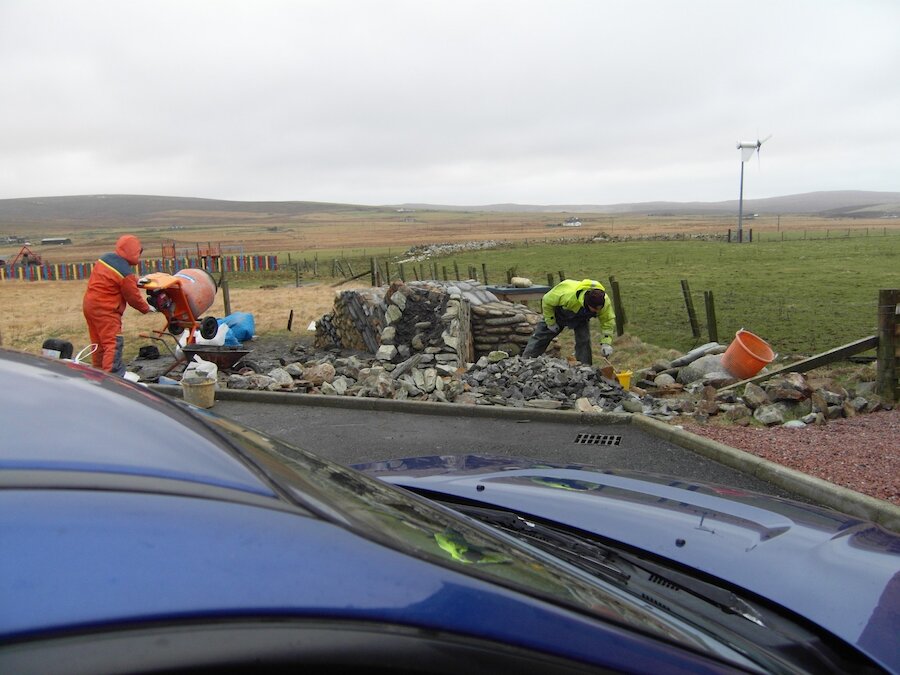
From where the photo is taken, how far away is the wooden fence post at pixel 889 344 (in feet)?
25.1

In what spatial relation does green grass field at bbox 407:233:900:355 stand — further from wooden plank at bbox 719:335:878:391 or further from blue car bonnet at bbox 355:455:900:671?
blue car bonnet at bbox 355:455:900:671

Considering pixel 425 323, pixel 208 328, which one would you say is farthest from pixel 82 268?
pixel 425 323

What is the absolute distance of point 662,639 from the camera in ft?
4.42

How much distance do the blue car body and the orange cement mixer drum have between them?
11.0 metres

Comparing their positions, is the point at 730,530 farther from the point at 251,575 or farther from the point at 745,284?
the point at 745,284

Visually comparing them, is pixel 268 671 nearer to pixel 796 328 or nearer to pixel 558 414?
pixel 558 414

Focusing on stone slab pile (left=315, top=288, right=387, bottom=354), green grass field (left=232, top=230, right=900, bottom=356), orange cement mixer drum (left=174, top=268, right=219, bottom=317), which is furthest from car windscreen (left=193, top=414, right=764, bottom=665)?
stone slab pile (left=315, top=288, right=387, bottom=354)

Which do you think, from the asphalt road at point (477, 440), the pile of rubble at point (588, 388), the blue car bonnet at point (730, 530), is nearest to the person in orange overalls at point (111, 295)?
the pile of rubble at point (588, 388)

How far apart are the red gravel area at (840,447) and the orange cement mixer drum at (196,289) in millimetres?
8580

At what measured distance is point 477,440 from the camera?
667 cm

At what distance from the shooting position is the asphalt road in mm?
5832

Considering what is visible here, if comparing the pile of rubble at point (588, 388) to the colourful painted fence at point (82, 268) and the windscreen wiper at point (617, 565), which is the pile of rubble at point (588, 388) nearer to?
the windscreen wiper at point (617, 565)

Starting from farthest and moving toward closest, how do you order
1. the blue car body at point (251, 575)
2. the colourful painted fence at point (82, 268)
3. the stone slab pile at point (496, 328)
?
the colourful painted fence at point (82, 268)
the stone slab pile at point (496, 328)
the blue car body at point (251, 575)

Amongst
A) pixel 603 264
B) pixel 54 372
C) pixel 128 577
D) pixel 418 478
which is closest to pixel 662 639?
pixel 128 577
